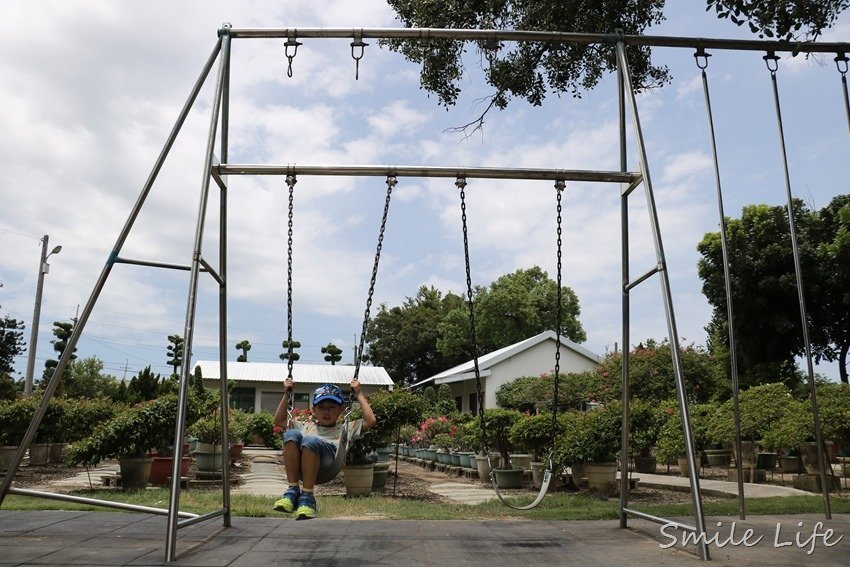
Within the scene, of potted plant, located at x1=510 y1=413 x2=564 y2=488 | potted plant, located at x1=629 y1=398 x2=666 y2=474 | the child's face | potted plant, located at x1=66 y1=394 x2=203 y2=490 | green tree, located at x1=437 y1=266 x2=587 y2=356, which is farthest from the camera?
green tree, located at x1=437 y1=266 x2=587 y2=356

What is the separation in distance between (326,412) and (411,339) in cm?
4025

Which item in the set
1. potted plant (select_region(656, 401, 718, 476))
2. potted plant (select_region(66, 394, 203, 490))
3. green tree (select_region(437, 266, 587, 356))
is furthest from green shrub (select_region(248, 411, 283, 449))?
green tree (select_region(437, 266, 587, 356))

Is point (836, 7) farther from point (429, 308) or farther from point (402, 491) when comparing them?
point (429, 308)

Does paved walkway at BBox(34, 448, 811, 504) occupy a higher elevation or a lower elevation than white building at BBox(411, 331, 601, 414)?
lower

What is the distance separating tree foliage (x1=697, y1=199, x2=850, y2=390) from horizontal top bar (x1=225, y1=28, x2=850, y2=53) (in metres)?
16.5

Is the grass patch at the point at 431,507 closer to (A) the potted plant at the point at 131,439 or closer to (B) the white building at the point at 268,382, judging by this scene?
(A) the potted plant at the point at 131,439

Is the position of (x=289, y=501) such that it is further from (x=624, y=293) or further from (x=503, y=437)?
(x=503, y=437)

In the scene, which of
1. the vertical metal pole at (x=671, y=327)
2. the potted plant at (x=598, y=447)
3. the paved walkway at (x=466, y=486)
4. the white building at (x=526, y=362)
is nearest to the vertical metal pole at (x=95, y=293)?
the vertical metal pole at (x=671, y=327)

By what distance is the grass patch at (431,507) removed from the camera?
21.0ft

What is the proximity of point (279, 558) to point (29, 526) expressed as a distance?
7.17ft

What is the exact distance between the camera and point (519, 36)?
4941 millimetres

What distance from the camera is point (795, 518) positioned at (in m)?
5.72

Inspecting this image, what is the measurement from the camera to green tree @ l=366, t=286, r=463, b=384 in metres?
45.4

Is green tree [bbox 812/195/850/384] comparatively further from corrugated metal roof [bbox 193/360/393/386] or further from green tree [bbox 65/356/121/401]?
green tree [bbox 65/356/121/401]
